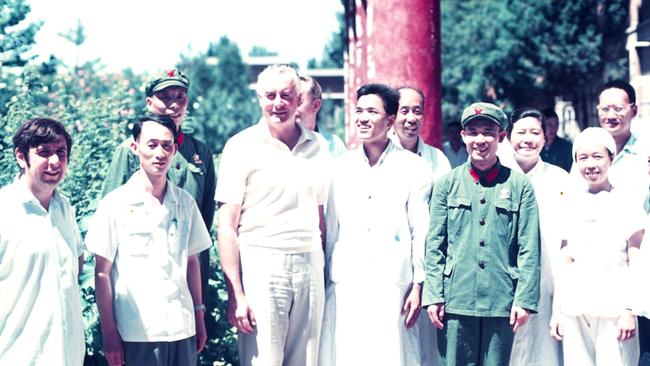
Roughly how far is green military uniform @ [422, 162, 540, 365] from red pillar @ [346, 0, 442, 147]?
2.28m

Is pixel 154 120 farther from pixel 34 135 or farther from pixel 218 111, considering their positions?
pixel 218 111

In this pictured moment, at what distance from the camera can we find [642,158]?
5.68 metres

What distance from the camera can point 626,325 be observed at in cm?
498

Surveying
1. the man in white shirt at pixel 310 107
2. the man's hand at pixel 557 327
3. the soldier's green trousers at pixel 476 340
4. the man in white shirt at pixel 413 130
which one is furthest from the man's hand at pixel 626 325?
the man in white shirt at pixel 310 107

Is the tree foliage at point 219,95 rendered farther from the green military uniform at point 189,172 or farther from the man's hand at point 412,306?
the man's hand at point 412,306

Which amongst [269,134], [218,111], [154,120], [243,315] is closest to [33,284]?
[154,120]

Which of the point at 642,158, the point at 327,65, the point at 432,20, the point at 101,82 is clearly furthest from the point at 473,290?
the point at 327,65

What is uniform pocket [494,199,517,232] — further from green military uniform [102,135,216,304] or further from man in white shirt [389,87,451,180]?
green military uniform [102,135,216,304]

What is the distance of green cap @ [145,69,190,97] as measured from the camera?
5.50 metres

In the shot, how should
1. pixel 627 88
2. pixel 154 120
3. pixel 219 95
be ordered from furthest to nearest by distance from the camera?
pixel 219 95
pixel 627 88
pixel 154 120

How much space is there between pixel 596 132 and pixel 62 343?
2.95m

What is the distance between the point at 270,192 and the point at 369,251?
0.64 m

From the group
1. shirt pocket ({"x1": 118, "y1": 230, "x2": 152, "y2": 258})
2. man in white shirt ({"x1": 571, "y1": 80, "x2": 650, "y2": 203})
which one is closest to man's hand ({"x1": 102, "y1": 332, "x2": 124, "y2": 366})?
shirt pocket ({"x1": 118, "y1": 230, "x2": 152, "y2": 258})

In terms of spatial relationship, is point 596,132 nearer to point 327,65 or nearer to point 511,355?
point 511,355
